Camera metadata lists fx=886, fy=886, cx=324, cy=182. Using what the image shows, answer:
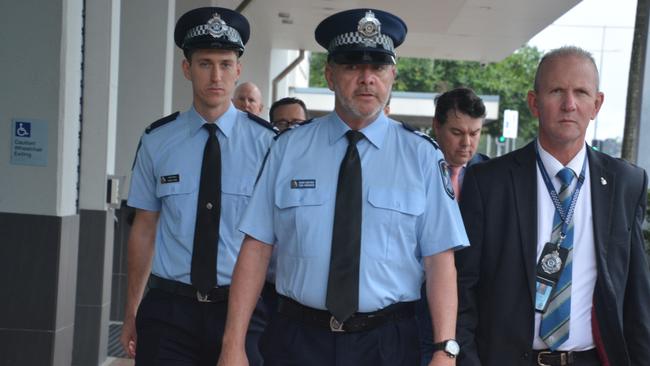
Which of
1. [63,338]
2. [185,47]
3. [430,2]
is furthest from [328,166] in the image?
[430,2]

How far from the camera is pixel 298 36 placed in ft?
58.0

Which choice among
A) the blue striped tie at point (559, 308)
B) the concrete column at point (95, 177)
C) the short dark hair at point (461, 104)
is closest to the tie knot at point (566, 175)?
the blue striped tie at point (559, 308)

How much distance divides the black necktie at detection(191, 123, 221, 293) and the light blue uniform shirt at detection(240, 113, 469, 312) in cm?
70

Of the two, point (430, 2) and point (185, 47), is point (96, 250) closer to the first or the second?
point (185, 47)

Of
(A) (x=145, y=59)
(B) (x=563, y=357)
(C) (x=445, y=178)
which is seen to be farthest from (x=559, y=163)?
(A) (x=145, y=59)

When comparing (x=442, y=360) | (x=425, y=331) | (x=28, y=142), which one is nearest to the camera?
(x=442, y=360)

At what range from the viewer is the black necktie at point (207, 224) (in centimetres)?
379

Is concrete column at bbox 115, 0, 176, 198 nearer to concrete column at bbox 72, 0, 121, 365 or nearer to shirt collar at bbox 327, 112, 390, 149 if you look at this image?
concrete column at bbox 72, 0, 121, 365

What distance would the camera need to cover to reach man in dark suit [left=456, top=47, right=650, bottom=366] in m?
3.06

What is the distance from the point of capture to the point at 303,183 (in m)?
3.07

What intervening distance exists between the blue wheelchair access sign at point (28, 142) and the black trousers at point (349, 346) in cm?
313

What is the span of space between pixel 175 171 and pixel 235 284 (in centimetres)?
100

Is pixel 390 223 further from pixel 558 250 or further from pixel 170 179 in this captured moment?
pixel 170 179

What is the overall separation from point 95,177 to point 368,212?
4.37 meters
